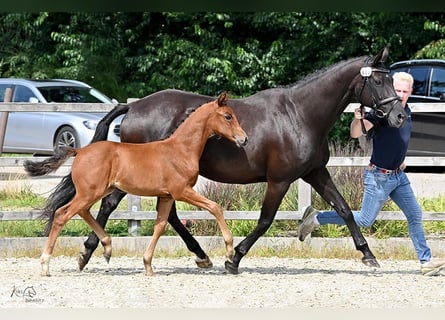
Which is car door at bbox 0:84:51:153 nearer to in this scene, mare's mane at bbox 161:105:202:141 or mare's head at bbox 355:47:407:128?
mare's mane at bbox 161:105:202:141

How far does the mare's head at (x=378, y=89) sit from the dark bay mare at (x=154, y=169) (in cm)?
107

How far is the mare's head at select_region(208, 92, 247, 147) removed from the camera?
6961 millimetres

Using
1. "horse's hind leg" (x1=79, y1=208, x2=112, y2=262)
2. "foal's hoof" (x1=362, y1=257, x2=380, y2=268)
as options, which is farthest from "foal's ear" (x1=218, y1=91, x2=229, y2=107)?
"foal's hoof" (x1=362, y1=257, x2=380, y2=268)

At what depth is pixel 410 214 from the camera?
720 cm

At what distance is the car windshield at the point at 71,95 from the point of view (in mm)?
16781

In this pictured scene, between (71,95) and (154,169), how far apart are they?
33.6 ft

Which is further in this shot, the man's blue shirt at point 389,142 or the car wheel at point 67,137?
the car wheel at point 67,137

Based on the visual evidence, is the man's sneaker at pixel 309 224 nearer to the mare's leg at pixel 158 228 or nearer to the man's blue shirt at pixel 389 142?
the man's blue shirt at pixel 389 142

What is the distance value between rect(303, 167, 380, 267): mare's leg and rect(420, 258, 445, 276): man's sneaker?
431 mm

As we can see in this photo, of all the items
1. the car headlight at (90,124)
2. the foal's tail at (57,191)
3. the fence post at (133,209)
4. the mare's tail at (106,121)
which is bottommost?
the car headlight at (90,124)

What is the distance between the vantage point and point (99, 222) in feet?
24.9

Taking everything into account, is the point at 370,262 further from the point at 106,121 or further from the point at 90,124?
the point at 90,124

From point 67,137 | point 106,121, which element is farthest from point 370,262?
point 67,137

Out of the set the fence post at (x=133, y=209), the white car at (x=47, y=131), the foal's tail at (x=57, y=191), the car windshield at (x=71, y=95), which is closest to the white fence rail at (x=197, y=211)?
the fence post at (x=133, y=209)
